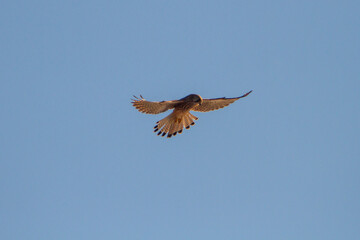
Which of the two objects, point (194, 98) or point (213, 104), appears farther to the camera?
point (213, 104)

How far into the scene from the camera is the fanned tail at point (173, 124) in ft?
75.4

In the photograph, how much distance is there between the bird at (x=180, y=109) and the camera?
21953 mm

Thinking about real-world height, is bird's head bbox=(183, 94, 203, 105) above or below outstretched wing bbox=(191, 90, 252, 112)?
below

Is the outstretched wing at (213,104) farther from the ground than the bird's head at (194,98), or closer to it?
farther from the ground

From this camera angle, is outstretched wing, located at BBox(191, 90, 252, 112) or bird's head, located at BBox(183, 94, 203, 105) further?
outstretched wing, located at BBox(191, 90, 252, 112)

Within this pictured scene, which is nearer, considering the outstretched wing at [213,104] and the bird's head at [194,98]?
the bird's head at [194,98]

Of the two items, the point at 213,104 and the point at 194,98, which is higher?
the point at 213,104

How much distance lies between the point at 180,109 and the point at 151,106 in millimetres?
1109

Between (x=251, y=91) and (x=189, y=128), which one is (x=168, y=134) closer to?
(x=189, y=128)

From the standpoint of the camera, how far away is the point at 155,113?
2230 cm

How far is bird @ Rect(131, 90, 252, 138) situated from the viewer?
21953 millimetres

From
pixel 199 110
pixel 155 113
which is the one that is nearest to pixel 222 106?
pixel 199 110

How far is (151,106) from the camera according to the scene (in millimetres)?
21750

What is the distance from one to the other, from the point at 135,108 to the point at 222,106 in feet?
8.87
